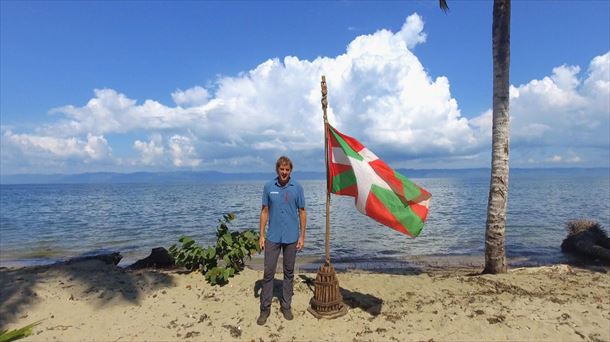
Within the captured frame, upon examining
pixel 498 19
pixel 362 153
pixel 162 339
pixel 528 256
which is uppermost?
pixel 498 19

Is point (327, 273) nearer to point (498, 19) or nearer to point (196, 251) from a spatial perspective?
point (196, 251)

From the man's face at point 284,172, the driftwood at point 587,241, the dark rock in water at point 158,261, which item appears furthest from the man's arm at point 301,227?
the driftwood at point 587,241

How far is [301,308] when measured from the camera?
7016mm

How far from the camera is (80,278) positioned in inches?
330

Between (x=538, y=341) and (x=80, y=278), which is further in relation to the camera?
(x=80, y=278)

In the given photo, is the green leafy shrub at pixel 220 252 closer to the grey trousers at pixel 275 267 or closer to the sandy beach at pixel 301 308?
the sandy beach at pixel 301 308

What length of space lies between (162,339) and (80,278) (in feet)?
12.0

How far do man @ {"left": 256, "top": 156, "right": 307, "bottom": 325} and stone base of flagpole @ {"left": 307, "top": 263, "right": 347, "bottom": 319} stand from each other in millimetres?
537

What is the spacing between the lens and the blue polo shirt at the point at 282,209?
632cm

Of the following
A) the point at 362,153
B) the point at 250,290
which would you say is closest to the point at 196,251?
the point at 250,290

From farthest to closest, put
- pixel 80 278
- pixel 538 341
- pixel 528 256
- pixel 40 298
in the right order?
pixel 528 256 → pixel 80 278 → pixel 40 298 → pixel 538 341

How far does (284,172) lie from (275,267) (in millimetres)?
1661

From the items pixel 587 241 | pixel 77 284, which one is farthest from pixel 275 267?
pixel 587 241

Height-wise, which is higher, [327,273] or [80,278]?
[327,273]
